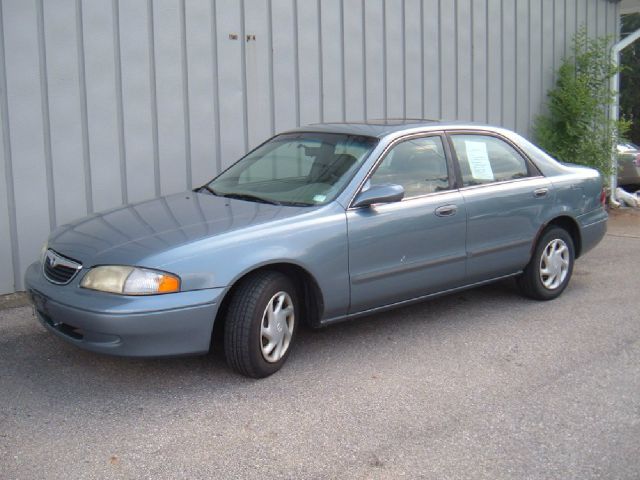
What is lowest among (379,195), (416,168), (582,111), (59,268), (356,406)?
(356,406)

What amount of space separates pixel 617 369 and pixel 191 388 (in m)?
2.65

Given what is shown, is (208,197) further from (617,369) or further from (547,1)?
(547,1)

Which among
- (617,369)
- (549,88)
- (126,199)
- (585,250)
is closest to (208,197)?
(126,199)

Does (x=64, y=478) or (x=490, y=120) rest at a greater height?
(x=490, y=120)

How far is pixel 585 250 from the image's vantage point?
23.0 feet

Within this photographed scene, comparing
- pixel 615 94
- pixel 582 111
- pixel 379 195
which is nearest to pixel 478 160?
pixel 379 195

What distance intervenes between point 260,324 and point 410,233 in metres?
1.34

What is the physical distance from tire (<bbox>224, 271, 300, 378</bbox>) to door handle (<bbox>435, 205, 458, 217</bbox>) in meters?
1.32

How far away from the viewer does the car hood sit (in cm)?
460

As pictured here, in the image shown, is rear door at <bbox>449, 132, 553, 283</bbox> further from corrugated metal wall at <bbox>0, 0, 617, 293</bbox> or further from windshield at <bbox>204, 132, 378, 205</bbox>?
corrugated metal wall at <bbox>0, 0, 617, 293</bbox>

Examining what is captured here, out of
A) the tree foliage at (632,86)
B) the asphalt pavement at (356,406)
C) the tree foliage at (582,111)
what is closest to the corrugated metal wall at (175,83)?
the asphalt pavement at (356,406)

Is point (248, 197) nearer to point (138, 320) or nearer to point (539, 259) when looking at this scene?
point (138, 320)

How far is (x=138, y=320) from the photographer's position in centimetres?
432

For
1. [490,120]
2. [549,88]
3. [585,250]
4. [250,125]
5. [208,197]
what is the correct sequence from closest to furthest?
[208,197], [585,250], [250,125], [490,120], [549,88]
